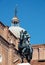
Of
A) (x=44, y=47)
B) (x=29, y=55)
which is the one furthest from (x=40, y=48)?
(x=29, y=55)

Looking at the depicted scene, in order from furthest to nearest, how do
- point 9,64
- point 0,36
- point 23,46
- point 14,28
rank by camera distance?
point 14,28
point 9,64
point 0,36
point 23,46

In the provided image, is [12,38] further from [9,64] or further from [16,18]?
[16,18]

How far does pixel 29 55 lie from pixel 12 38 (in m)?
22.4

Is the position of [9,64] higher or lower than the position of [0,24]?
lower

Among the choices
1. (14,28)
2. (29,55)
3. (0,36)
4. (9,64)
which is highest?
(14,28)

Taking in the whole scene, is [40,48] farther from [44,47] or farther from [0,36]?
[0,36]

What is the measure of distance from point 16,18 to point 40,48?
18.3 ft

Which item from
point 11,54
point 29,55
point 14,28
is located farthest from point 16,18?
point 29,55

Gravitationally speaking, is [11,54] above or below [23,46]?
above

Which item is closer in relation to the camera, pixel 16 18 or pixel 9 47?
pixel 9 47

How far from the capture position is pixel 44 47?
1708 inches

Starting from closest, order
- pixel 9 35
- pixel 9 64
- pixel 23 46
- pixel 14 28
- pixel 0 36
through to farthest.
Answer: pixel 23 46 → pixel 0 36 → pixel 9 64 → pixel 9 35 → pixel 14 28

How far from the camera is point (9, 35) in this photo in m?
31.8

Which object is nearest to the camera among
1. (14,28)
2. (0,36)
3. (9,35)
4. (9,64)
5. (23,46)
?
(23,46)
